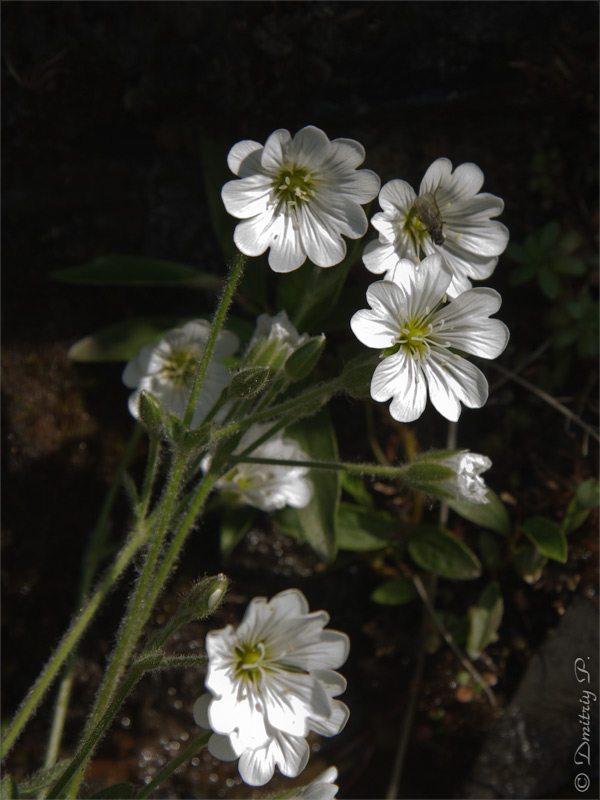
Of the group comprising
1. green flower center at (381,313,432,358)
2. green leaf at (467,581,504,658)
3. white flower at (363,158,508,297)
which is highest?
white flower at (363,158,508,297)

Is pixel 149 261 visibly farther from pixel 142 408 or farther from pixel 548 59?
pixel 548 59

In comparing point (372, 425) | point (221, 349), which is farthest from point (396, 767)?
point (221, 349)

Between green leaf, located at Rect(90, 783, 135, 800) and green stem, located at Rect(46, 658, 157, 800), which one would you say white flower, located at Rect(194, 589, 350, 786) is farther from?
green leaf, located at Rect(90, 783, 135, 800)

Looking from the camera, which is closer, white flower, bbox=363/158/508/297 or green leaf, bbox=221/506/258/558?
white flower, bbox=363/158/508/297

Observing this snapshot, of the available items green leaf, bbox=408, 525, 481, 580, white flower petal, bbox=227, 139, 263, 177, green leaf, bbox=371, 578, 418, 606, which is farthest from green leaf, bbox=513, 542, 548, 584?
white flower petal, bbox=227, 139, 263, 177

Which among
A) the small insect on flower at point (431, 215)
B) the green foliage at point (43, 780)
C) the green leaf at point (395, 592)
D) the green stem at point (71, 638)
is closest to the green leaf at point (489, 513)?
the green leaf at point (395, 592)

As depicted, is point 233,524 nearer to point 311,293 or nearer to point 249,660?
point 249,660

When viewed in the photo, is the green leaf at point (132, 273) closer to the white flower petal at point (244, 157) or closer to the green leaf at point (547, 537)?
the white flower petal at point (244, 157)

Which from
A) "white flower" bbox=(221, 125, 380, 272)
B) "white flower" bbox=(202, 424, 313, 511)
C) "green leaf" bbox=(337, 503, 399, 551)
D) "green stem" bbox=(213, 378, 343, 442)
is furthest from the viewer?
"green leaf" bbox=(337, 503, 399, 551)
